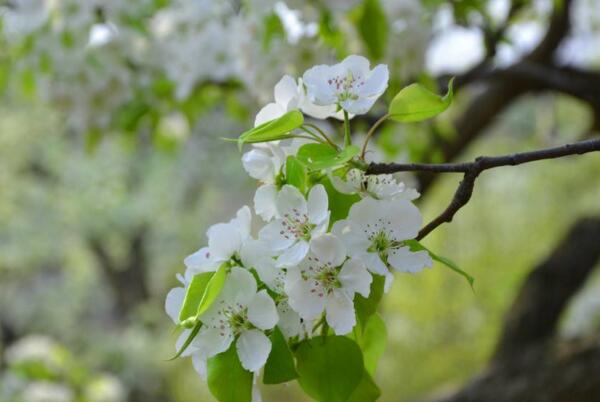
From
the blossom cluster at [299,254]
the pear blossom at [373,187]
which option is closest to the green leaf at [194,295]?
the blossom cluster at [299,254]

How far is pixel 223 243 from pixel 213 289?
35mm

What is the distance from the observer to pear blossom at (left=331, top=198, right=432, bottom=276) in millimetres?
509

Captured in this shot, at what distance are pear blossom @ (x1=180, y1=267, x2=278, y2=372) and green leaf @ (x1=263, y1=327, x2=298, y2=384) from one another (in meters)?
0.01

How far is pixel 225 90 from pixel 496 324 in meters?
3.18

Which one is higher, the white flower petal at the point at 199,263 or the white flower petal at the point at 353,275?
the white flower petal at the point at 199,263

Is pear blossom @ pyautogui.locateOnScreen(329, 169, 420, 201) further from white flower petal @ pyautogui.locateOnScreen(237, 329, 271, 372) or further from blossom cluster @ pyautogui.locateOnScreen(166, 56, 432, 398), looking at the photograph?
white flower petal @ pyautogui.locateOnScreen(237, 329, 271, 372)

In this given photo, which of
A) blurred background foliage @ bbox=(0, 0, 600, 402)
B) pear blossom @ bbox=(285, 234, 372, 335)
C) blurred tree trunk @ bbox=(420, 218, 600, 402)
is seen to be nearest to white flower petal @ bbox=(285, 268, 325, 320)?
pear blossom @ bbox=(285, 234, 372, 335)

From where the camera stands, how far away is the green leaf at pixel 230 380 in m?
0.52

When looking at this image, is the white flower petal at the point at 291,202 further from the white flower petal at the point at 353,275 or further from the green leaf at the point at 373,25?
the green leaf at the point at 373,25

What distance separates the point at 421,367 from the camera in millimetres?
4777

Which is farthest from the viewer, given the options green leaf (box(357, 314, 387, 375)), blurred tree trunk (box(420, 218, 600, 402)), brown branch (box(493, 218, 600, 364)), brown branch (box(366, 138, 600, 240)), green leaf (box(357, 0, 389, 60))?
brown branch (box(493, 218, 600, 364))

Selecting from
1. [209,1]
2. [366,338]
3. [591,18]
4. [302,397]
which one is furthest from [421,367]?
[366,338]

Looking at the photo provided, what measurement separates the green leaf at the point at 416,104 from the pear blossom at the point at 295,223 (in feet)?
0.31

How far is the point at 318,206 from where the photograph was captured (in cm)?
→ 51
